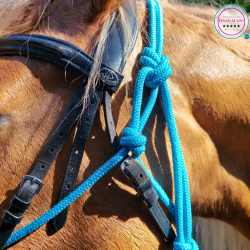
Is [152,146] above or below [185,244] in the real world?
above

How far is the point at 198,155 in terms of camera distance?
2.67 feet

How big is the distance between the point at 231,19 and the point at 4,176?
3.22ft

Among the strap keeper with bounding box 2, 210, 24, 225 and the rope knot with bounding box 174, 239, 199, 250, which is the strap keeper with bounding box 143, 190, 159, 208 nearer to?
the rope knot with bounding box 174, 239, 199, 250

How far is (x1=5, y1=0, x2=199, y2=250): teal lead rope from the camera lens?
64 cm

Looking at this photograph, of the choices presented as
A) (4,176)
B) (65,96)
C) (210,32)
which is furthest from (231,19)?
(4,176)

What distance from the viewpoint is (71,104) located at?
65cm

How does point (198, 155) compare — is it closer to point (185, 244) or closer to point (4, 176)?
point (185, 244)

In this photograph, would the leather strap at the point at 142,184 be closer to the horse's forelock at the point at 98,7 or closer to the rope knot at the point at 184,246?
the rope knot at the point at 184,246

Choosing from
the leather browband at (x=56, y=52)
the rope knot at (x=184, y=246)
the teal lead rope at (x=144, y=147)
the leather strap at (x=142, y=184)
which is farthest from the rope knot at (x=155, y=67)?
the rope knot at (x=184, y=246)

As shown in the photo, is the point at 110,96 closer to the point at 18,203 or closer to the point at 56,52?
the point at 56,52

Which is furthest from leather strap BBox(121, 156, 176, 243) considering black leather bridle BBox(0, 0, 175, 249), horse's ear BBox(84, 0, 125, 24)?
horse's ear BBox(84, 0, 125, 24)

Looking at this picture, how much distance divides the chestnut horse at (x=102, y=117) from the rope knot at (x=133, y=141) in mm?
61

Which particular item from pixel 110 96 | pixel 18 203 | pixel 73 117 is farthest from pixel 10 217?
pixel 110 96

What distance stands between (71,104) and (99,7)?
0.27 m
